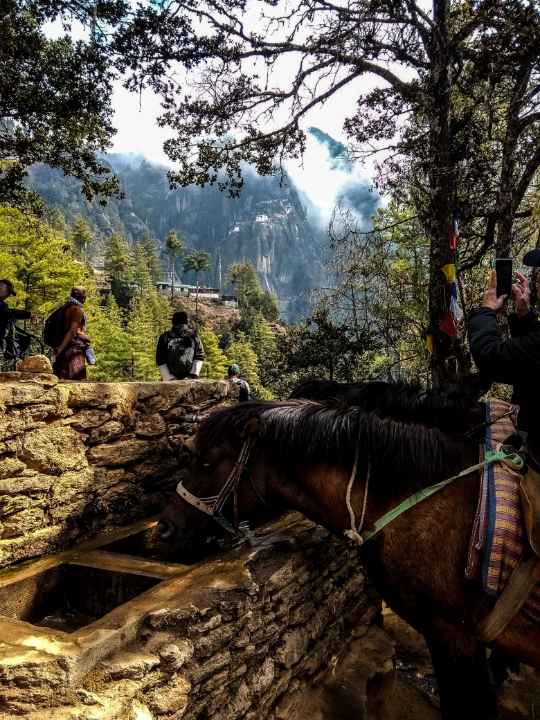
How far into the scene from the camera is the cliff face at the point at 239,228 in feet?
575

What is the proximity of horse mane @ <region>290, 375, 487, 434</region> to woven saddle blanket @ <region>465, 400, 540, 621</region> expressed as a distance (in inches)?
15.7

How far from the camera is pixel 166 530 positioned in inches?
110

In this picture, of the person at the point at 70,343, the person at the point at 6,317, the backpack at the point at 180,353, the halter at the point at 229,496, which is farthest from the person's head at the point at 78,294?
the halter at the point at 229,496

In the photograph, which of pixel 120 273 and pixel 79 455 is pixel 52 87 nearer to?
pixel 79 455

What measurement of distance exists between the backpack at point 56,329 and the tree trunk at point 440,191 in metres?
4.82

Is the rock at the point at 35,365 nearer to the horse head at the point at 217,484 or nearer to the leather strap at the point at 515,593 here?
the horse head at the point at 217,484

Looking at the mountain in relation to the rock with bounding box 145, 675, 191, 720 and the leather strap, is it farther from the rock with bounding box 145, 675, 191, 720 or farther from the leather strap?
the leather strap

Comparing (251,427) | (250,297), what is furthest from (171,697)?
(250,297)

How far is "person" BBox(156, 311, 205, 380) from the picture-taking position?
19.6 feet

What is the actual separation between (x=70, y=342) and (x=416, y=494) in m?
4.41

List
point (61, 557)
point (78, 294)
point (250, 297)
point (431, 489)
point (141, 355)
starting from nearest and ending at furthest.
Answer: point (431, 489) → point (61, 557) → point (78, 294) → point (141, 355) → point (250, 297)

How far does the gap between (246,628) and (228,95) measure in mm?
8123

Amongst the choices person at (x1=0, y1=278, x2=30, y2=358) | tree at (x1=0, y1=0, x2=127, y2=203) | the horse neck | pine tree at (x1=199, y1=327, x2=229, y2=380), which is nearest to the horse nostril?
the horse neck

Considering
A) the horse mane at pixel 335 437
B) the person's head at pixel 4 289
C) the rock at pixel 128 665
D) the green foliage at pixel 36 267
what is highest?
the green foliage at pixel 36 267
